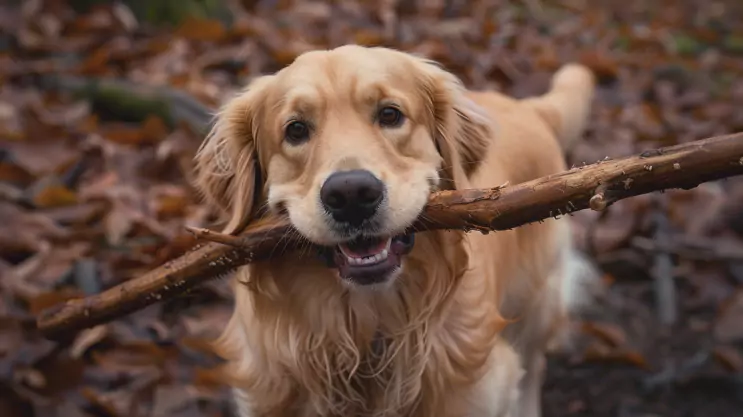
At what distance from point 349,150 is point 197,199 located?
2295mm

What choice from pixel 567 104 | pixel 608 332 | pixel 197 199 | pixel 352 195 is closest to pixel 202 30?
pixel 197 199

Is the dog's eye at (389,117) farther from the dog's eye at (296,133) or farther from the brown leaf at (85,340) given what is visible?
the brown leaf at (85,340)

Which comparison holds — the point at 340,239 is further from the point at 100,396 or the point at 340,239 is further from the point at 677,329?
the point at 677,329

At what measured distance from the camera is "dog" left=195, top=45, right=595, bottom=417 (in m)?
2.32

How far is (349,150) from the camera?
2.30m

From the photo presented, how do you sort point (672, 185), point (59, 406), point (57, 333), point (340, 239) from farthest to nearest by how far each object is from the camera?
1. point (59, 406)
2. point (57, 333)
3. point (340, 239)
4. point (672, 185)

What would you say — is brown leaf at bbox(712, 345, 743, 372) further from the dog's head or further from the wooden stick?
the wooden stick

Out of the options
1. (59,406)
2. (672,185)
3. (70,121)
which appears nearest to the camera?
(672,185)

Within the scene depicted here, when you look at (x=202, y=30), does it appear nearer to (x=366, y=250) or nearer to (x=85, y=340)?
(x=85, y=340)

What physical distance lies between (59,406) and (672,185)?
7.76ft

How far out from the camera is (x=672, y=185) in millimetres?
1812

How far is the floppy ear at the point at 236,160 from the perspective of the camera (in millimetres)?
2699

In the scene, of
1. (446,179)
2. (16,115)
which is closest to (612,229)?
(446,179)

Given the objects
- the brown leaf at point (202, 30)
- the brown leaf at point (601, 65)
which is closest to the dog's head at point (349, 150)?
the brown leaf at point (202, 30)
